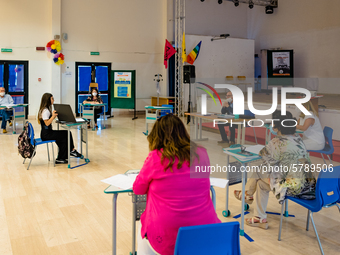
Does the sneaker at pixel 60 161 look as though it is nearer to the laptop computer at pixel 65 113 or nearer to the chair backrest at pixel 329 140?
the laptop computer at pixel 65 113

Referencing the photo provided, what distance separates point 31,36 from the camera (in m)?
11.3

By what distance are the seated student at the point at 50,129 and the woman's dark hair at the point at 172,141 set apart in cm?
368

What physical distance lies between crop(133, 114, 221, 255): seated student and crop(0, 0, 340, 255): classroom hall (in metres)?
0.06

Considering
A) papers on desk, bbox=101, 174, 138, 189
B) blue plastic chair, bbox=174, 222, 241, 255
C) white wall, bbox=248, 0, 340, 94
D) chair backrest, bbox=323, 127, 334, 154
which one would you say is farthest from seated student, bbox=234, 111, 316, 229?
white wall, bbox=248, 0, 340, 94

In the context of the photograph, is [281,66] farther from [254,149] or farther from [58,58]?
[254,149]

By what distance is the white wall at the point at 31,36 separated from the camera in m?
11.0

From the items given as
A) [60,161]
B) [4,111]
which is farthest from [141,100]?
[60,161]

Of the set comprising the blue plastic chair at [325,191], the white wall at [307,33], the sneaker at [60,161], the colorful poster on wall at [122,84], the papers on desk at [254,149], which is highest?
the white wall at [307,33]

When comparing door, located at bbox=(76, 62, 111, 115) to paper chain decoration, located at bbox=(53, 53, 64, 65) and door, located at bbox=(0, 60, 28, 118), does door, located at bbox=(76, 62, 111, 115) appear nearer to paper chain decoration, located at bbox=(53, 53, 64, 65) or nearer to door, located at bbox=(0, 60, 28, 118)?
paper chain decoration, located at bbox=(53, 53, 64, 65)

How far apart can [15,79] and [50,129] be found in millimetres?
7217

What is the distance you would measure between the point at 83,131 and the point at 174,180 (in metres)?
4.13

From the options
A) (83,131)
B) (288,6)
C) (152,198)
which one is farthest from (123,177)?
(288,6)

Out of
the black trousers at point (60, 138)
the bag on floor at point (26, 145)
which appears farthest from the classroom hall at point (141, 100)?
the bag on floor at point (26, 145)

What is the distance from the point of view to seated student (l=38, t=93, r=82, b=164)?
5.18 m
